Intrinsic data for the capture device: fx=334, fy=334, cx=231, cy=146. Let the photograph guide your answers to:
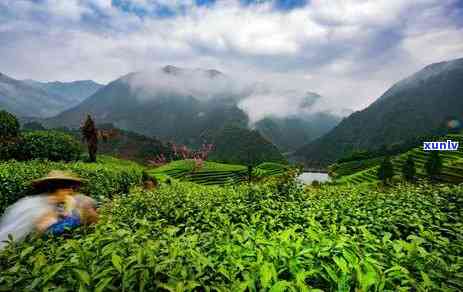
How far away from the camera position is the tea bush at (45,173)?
31.7ft

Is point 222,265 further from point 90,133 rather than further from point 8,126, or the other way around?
point 8,126

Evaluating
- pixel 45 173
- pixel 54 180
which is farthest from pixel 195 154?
pixel 54 180

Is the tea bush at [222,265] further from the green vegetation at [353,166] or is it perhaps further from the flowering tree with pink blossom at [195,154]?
the green vegetation at [353,166]

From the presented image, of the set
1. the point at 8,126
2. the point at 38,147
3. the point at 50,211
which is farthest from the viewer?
the point at 8,126

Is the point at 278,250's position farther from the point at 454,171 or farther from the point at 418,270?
the point at 454,171

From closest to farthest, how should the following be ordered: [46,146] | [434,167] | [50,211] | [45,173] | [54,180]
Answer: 1. [50,211]
2. [54,180]
3. [45,173]
4. [46,146]
5. [434,167]

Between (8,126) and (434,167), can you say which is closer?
(8,126)

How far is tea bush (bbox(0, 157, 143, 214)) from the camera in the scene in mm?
9664

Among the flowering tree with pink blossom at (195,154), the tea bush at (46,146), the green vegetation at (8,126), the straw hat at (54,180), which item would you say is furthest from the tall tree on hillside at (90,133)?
the straw hat at (54,180)

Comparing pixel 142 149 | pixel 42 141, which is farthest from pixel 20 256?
pixel 142 149

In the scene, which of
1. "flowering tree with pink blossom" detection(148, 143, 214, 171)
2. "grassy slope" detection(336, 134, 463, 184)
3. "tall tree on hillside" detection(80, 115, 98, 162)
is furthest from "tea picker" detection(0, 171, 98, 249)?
"grassy slope" detection(336, 134, 463, 184)

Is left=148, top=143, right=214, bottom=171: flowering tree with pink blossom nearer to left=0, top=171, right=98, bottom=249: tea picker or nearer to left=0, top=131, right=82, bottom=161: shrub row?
left=0, top=131, right=82, bottom=161: shrub row

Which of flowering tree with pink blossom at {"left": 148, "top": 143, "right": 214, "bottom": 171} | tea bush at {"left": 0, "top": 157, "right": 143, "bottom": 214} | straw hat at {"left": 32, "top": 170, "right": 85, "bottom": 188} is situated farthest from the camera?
flowering tree with pink blossom at {"left": 148, "top": 143, "right": 214, "bottom": 171}

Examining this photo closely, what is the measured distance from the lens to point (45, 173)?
1084cm
